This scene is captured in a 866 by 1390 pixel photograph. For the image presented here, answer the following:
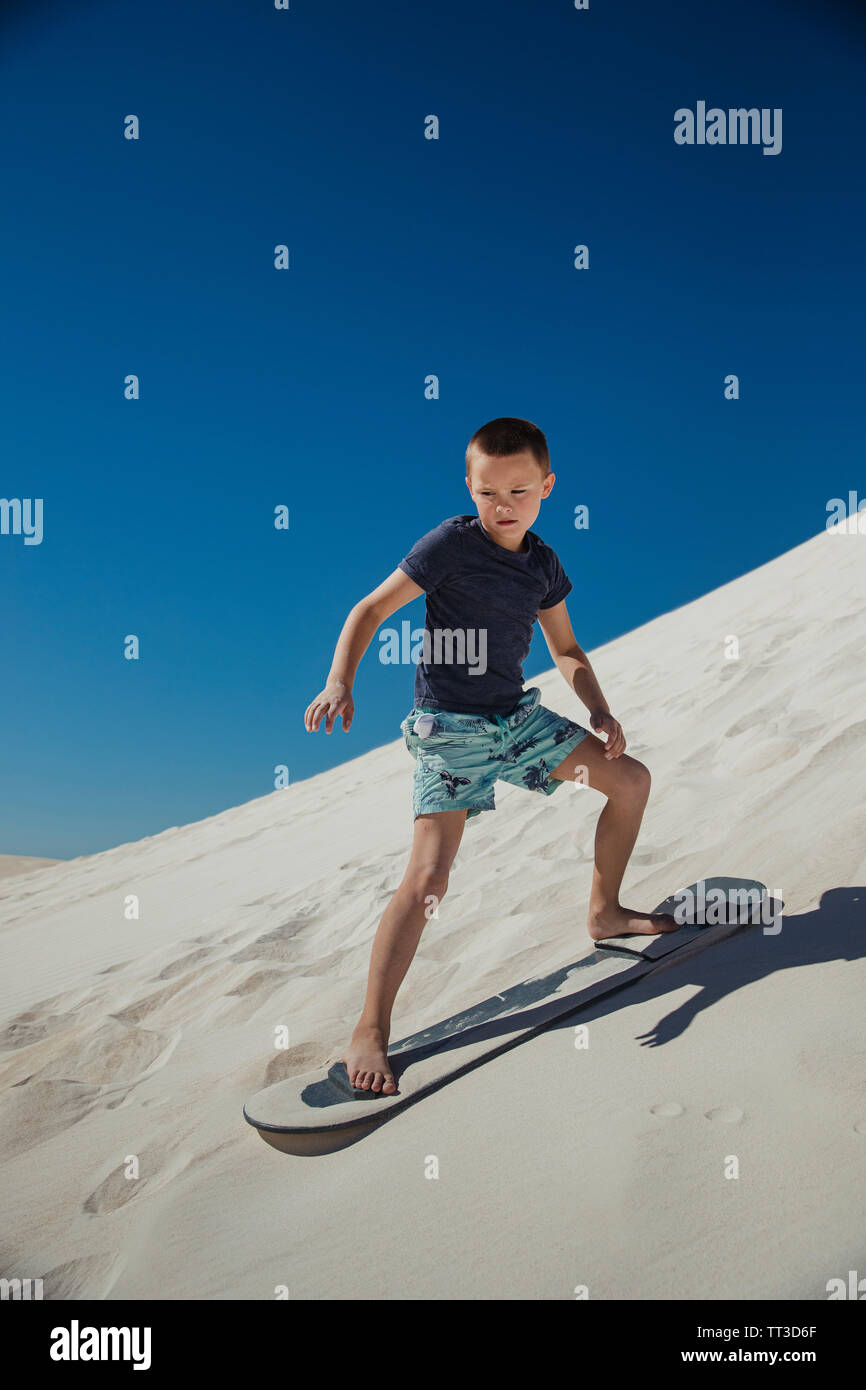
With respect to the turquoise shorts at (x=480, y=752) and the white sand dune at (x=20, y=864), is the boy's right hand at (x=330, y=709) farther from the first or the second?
the white sand dune at (x=20, y=864)

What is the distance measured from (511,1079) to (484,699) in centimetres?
92

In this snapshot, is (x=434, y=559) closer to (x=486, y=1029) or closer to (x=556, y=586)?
(x=556, y=586)

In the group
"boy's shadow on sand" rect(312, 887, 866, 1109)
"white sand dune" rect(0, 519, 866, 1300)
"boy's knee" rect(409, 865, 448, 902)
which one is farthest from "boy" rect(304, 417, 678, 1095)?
"white sand dune" rect(0, 519, 866, 1300)

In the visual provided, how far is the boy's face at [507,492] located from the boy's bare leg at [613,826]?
1.97ft

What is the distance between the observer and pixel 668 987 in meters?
2.11

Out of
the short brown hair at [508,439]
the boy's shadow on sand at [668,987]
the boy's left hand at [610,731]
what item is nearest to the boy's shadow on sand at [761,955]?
the boy's shadow on sand at [668,987]

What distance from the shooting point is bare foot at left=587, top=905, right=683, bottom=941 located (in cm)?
238

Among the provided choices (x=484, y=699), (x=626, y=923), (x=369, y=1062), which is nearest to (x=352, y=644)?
(x=484, y=699)

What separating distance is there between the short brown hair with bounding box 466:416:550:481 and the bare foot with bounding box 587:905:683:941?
1250 millimetres

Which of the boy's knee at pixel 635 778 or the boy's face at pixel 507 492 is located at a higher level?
the boy's face at pixel 507 492

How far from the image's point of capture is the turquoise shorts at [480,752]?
221cm
